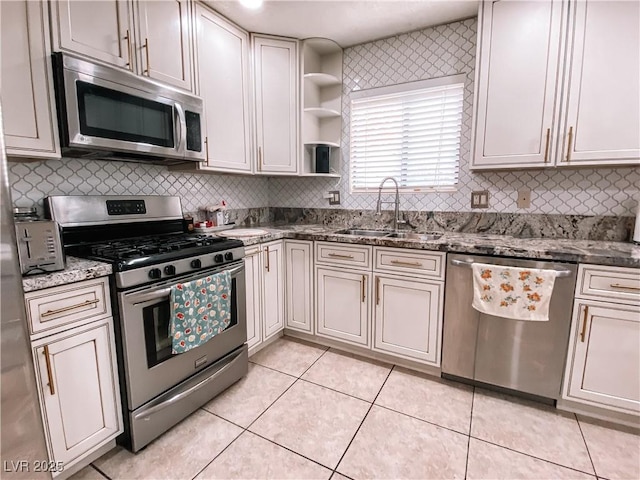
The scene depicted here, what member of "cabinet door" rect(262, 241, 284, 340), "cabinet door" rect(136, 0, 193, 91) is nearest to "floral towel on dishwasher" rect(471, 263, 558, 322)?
"cabinet door" rect(262, 241, 284, 340)

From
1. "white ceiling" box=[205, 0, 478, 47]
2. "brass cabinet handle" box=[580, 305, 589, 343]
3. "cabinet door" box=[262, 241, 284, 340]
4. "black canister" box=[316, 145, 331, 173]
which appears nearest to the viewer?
"brass cabinet handle" box=[580, 305, 589, 343]

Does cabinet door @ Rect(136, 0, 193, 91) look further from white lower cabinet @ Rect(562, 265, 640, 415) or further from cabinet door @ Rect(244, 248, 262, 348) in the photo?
white lower cabinet @ Rect(562, 265, 640, 415)

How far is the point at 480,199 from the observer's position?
2.36m

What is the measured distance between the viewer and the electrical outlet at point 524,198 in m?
2.20

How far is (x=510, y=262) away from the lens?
1741mm

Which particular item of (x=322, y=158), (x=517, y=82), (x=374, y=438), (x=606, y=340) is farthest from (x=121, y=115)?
(x=606, y=340)

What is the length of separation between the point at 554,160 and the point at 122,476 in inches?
109

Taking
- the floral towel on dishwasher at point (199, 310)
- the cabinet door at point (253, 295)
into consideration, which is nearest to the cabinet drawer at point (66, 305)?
the floral towel on dishwasher at point (199, 310)

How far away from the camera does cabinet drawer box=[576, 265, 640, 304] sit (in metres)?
1.52

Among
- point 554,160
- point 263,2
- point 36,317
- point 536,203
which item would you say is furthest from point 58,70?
point 536,203

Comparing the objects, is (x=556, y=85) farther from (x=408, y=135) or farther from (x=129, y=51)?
(x=129, y=51)

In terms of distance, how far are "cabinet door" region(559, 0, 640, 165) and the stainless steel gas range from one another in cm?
211

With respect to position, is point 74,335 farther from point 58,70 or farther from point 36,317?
point 58,70

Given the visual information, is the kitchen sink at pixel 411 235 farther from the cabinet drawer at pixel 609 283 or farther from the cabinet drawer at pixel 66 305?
the cabinet drawer at pixel 66 305
